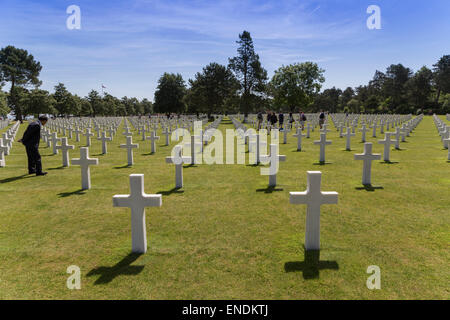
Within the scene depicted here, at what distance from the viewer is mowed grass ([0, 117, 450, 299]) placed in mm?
3572

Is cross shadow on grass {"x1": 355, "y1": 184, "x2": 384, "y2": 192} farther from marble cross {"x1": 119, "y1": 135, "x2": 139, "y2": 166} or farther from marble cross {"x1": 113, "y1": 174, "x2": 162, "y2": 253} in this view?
marble cross {"x1": 119, "y1": 135, "x2": 139, "y2": 166}

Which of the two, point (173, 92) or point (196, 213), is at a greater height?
point (173, 92)

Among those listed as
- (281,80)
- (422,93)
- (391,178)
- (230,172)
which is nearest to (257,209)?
(230,172)

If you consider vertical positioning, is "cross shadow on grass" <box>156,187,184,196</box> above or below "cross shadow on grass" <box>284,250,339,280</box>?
above

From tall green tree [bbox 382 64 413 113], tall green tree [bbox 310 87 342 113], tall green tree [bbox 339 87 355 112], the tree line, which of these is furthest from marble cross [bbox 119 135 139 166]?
tall green tree [bbox 339 87 355 112]

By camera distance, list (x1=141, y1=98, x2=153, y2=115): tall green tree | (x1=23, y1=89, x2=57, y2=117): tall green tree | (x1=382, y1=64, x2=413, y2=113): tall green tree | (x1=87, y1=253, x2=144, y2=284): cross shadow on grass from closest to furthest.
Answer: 1. (x1=87, y1=253, x2=144, y2=284): cross shadow on grass
2. (x1=23, y1=89, x2=57, y2=117): tall green tree
3. (x1=382, y1=64, x2=413, y2=113): tall green tree
4. (x1=141, y1=98, x2=153, y2=115): tall green tree

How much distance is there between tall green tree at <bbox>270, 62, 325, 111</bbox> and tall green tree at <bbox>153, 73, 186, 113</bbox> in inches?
901

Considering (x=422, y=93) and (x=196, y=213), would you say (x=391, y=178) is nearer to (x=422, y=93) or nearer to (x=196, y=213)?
(x=196, y=213)

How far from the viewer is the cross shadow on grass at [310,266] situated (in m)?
3.85

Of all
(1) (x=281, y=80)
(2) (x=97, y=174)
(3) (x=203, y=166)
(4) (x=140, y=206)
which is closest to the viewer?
(4) (x=140, y=206)

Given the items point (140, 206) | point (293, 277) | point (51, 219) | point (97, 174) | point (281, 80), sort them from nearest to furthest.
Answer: point (293, 277), point (140, 206), point (51, 219), point (97, 174), point (281, 80)

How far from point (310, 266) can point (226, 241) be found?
1.40 metres
